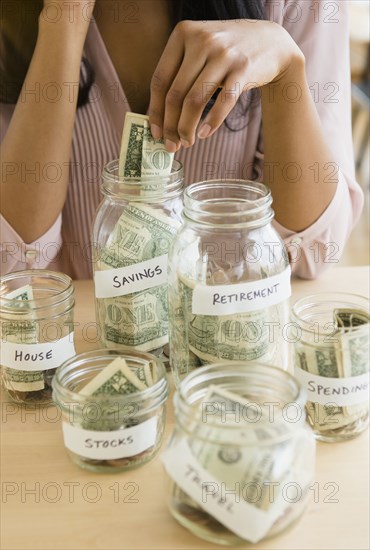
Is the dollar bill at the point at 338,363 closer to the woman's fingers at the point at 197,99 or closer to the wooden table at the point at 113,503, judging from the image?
the wooden table at the point at 113,503

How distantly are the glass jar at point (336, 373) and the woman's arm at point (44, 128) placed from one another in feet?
1.74

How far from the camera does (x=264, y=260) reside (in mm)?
743

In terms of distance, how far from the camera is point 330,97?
1206 millimetres

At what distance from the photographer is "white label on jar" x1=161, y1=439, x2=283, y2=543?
0.56 metres

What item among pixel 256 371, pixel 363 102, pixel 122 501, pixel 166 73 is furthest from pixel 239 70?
pixel 363 102

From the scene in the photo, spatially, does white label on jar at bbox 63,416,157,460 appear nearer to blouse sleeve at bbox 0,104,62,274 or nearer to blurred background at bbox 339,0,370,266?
blouse sleeve at bbox 0,104,62,274

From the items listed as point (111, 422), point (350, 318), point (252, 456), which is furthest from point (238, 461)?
point (350, 318)

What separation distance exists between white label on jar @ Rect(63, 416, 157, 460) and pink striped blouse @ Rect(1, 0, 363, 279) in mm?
472

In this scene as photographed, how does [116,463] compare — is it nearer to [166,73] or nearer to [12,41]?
[166,73]

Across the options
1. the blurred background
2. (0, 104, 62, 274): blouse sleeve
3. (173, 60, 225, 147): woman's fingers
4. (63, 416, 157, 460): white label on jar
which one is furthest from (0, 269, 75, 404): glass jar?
the blurred background

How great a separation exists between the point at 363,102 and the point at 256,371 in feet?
9.23

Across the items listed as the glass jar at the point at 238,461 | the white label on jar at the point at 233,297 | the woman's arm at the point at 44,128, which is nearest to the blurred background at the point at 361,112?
the woman's arm at the point at 44,128

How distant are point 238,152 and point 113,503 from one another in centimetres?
78

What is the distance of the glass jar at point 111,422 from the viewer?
2.15 feet
